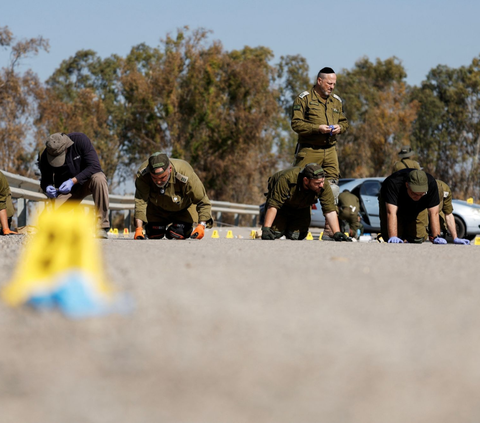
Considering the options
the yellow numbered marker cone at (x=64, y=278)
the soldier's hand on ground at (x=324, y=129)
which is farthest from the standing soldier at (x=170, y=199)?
the yellow numbered marker cone at (x=64, y=278)

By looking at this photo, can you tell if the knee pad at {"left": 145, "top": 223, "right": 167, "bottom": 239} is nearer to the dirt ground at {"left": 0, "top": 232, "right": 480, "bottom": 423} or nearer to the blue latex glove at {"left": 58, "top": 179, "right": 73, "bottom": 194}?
the blue latex glove at {"left": 58, "top": 179, "right": 73, "bottom": 194}

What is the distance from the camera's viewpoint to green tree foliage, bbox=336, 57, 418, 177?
42.7 metres

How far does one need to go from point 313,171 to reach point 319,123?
2.78 feet

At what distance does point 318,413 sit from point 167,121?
112 ft

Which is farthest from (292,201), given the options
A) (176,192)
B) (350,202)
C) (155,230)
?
(350,202)

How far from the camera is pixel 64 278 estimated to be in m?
4.05

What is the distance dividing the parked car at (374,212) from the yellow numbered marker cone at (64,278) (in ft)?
35.9

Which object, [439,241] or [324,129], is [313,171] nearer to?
[324,129]

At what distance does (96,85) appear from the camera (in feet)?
161

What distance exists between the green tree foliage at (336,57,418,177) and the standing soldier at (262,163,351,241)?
3216 cm

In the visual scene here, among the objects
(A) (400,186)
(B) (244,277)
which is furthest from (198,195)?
(B) (244,277)

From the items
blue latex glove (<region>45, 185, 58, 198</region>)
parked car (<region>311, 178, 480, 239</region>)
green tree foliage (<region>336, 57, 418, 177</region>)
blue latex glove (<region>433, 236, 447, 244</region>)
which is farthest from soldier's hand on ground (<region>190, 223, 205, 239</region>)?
green tree foliage (<region>336, 57, 418, 177</region>)

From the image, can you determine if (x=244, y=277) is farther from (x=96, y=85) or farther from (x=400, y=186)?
(x=96, y=85)

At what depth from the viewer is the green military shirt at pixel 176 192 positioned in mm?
9000
